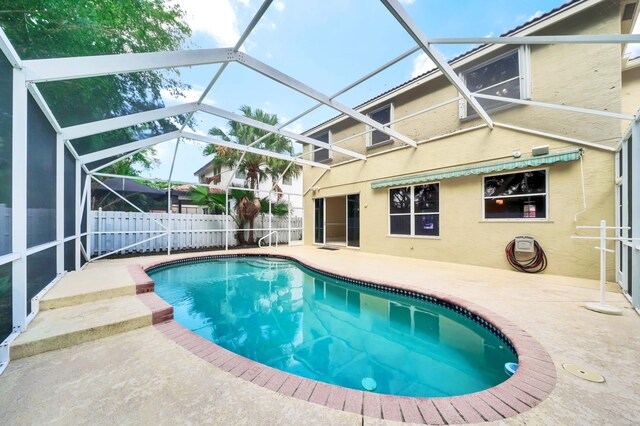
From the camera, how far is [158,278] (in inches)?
257

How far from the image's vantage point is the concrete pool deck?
5.08ft

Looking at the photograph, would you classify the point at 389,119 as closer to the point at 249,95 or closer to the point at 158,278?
the point at 249,95

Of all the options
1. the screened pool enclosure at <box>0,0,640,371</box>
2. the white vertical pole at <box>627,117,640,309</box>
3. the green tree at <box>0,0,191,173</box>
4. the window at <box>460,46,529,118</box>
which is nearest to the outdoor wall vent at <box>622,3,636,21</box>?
the screened pool enclosure at <box>0,0,640,371</box>

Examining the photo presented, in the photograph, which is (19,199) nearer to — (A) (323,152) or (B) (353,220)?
(B) (353,220)

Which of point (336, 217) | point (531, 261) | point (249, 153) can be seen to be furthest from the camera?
point (336, 217)

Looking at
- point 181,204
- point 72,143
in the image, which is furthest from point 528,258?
point 181,204

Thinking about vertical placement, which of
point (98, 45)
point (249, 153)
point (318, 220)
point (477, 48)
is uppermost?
point (477, 48)

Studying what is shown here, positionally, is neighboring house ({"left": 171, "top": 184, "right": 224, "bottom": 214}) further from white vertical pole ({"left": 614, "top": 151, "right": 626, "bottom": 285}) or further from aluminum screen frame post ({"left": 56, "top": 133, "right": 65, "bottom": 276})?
white vertical pole ({"left": 614, "top": 151, "right": 626, "bottom": 285})

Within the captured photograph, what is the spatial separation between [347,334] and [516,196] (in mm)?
5803

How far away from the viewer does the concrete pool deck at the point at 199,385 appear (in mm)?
1549

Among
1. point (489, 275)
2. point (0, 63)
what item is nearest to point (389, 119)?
point (489, 275)

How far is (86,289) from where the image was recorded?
12.0 ft

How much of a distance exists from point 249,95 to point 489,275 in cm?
807

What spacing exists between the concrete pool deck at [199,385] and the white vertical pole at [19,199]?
612 mm
